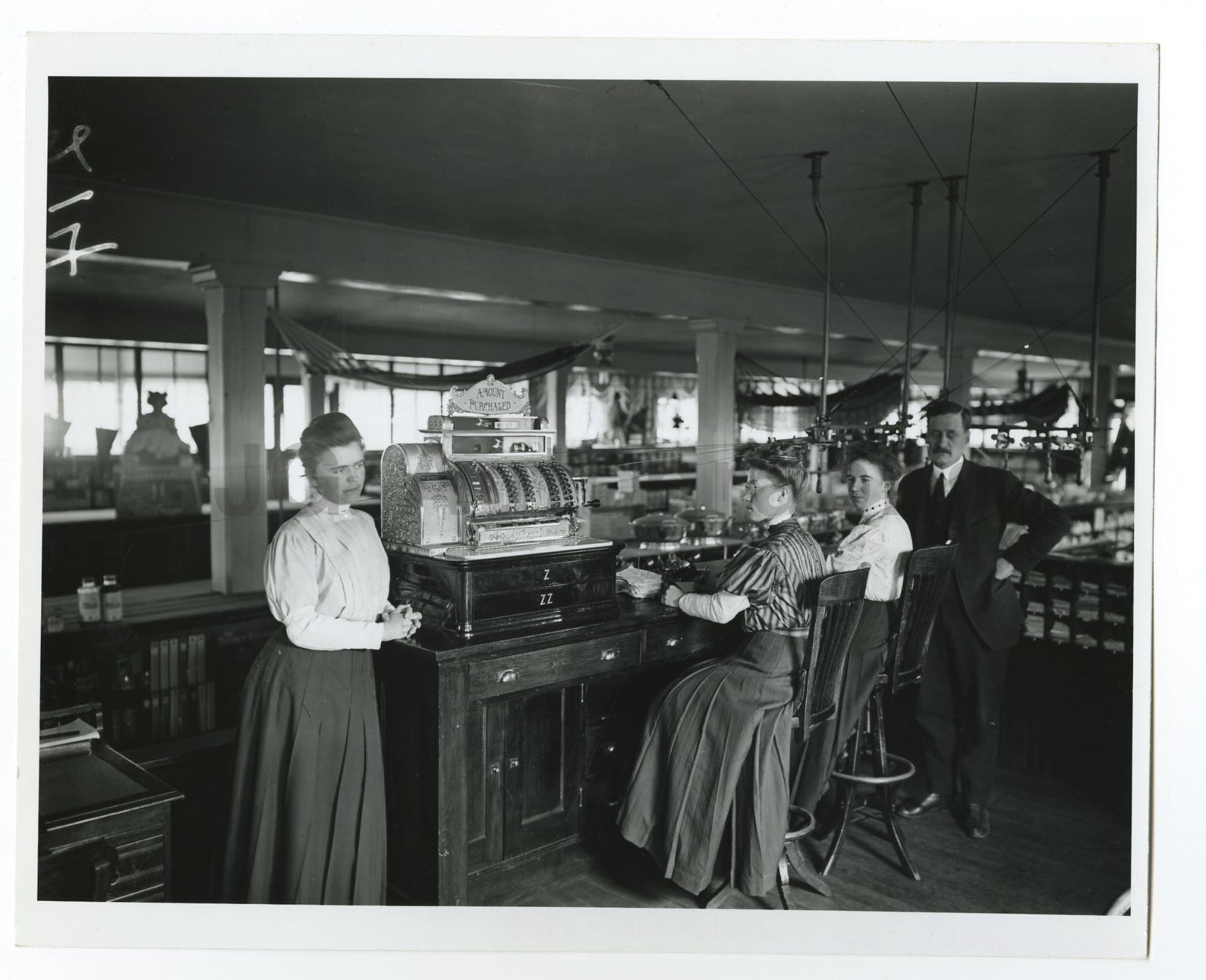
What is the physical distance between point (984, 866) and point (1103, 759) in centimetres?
66

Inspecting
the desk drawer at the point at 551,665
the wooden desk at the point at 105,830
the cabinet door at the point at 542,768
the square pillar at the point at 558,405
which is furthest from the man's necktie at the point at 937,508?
the square pillar at the point at 558,405

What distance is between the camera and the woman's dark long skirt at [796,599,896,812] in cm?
297

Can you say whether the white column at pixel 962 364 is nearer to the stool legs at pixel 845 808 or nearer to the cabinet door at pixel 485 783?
the stool legs at pixel 845 808

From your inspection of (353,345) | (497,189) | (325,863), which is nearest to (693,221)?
(497,189)

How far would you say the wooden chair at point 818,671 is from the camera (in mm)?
2625

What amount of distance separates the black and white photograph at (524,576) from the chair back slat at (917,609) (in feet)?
0.06

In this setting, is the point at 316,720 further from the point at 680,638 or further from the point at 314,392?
the point at 314,392

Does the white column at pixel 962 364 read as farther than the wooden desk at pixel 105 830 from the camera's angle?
Yes

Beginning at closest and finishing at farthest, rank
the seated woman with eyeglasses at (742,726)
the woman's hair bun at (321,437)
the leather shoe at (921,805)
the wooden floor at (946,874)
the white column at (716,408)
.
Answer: the woman's hair bun at (321,437) < the seated woman with eyeglasses at (742,726) < the wooden floor at (946,874) < the leather shoe at (921,805) < the white column at (716,408)

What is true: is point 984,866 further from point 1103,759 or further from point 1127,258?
point 1127,258

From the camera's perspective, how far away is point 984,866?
3.03 metres

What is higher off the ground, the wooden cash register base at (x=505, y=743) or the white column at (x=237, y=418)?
the white column at (x=237, y=418)

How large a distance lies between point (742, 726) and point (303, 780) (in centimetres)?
123

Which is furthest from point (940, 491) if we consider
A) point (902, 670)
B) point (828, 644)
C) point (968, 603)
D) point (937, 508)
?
point (828, 644)
